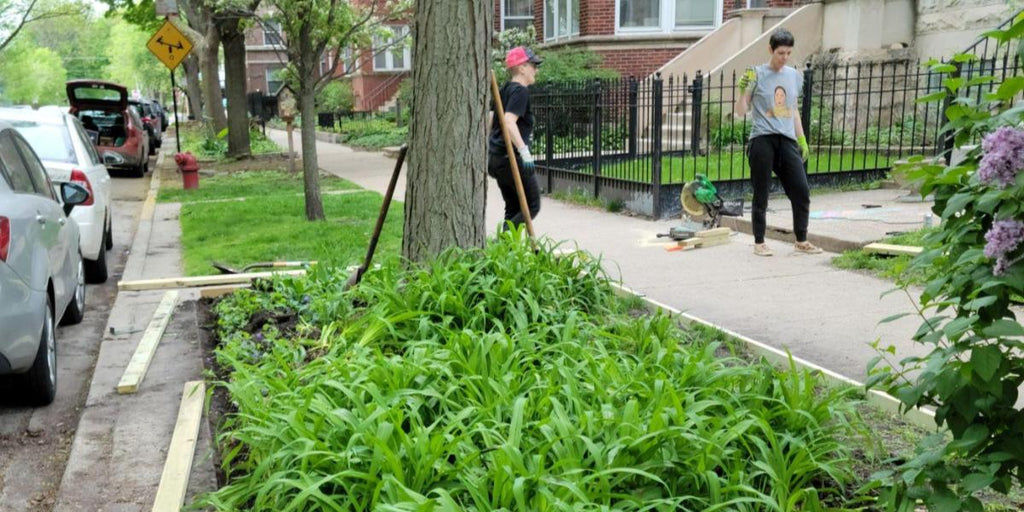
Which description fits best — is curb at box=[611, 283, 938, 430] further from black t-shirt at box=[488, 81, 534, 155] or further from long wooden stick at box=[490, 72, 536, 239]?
black t-shirt at box=[488, 81, 534, 155]

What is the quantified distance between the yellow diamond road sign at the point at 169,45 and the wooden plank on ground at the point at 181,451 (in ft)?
49.0

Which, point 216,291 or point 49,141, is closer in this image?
point 216,291

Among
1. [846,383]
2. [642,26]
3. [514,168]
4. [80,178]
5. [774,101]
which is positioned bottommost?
[846,383]

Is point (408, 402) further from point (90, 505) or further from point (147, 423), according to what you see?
point (147, 423)

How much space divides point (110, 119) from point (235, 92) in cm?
289

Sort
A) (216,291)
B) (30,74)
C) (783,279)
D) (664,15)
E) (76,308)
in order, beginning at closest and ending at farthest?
(216,291)
(76,308)
(783,279)
(664,15)
(30,74)

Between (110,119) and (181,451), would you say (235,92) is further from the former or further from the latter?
(181,451)

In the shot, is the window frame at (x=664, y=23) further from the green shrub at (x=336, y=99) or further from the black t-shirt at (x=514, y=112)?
the green shrub at (x=336, y=99)

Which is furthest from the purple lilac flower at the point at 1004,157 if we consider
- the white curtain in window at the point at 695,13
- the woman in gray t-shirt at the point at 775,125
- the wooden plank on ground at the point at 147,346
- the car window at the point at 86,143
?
the white curtain in window at the point at 695,13

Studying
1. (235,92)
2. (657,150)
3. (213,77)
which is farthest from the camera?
(213,77)

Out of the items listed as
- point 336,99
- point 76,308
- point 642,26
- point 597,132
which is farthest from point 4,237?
point 336,99

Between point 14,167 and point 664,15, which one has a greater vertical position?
point 664,15

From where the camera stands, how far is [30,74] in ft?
294

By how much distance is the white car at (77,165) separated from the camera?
348 inches
